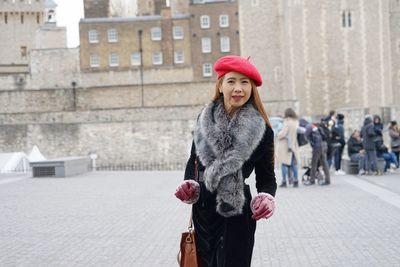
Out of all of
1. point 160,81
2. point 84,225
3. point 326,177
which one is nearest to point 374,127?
point 326,177

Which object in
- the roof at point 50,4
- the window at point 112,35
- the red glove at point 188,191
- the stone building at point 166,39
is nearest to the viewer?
the red glove at point 188,191

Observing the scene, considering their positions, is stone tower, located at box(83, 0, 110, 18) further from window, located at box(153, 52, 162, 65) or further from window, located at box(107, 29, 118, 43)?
window, located at box(153, 52, 162, 65)

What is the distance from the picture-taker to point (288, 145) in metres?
15.1

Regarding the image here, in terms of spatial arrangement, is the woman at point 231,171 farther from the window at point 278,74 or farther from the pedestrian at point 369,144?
the window at point 278,74

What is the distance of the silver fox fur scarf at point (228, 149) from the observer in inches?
165

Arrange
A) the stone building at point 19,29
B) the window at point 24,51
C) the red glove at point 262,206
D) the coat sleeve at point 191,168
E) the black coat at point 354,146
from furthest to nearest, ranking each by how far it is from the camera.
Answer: the window at point 24,51, the stone building at point 19,29, the black coat at point 354,146, the coat sleeve at point 191,168, the red glove at point 262,206

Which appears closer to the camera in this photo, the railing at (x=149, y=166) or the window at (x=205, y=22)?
the railing at (x=149, y=166)

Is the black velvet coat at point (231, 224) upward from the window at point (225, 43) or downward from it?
downward

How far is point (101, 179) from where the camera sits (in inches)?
734

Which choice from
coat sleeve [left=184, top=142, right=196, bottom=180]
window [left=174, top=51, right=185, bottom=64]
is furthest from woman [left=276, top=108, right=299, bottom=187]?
window [left=174, top=51, right=185, bottom=64]

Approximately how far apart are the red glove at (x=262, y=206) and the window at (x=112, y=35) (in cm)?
5485

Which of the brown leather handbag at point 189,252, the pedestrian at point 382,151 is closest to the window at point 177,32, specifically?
the pedestrian at point 382,151

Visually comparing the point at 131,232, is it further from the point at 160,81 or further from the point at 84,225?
the point at 160,81

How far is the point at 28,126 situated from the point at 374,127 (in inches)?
986
